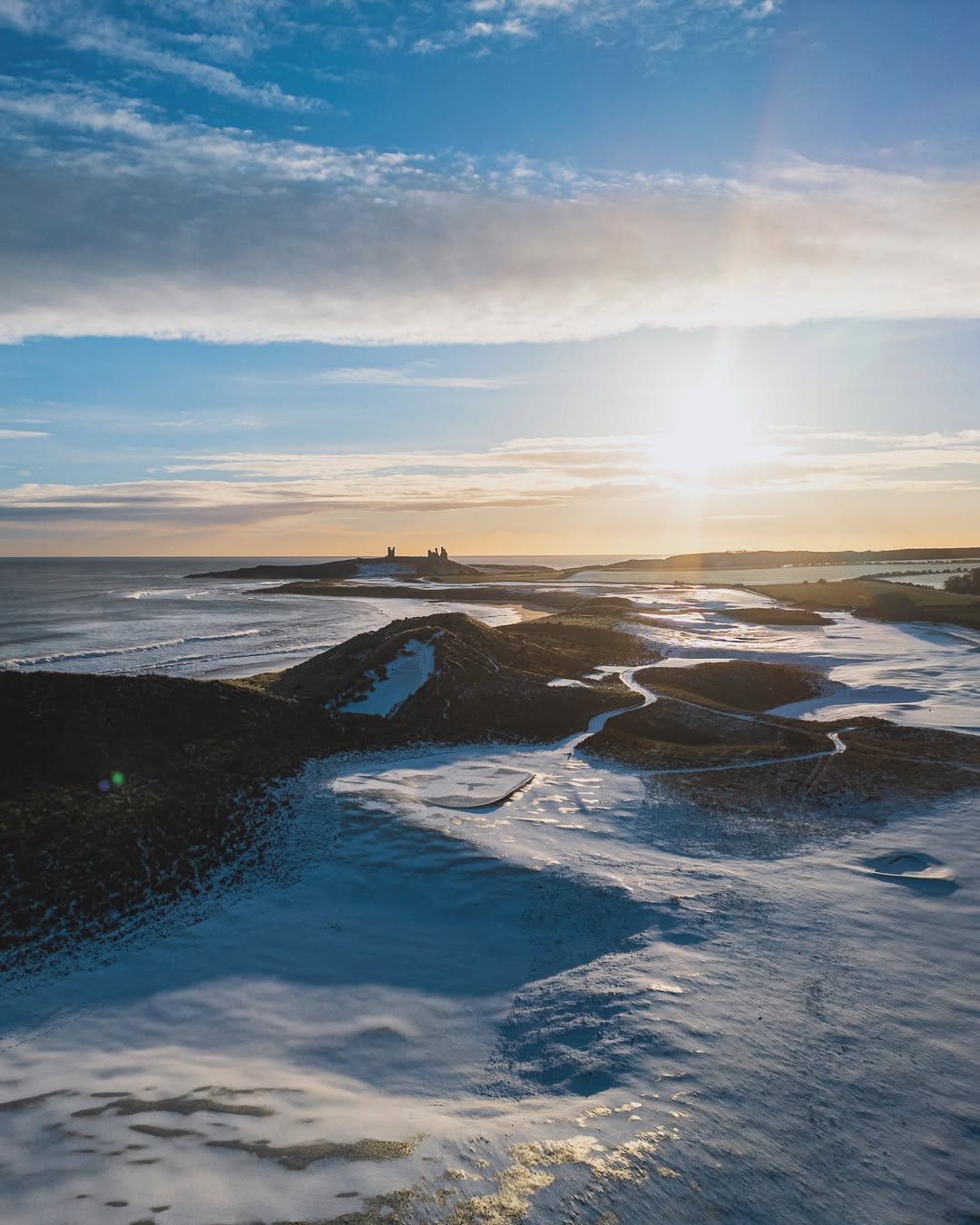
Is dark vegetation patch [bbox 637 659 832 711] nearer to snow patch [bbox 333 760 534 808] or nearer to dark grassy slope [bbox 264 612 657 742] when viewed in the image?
dark grassy slope [bbox 264 612 657 742]

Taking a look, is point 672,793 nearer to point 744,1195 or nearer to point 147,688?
point 744,1195

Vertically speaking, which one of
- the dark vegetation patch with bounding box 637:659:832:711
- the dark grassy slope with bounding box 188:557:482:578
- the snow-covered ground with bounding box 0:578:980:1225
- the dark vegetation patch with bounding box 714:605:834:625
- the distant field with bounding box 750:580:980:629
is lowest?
the snow-covered ground with bounding box 0:578:980:1225

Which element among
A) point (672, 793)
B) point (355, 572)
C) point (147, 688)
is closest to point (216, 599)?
point (355, 572)

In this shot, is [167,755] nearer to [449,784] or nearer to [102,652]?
[449,784]

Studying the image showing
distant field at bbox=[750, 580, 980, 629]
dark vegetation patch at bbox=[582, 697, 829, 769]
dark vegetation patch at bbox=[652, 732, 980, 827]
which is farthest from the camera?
distant field at bbox=[750, 580, 980, 629]

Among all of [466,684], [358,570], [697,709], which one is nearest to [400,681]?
[466,684]

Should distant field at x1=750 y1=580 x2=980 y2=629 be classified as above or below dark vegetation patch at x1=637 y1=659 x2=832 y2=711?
above

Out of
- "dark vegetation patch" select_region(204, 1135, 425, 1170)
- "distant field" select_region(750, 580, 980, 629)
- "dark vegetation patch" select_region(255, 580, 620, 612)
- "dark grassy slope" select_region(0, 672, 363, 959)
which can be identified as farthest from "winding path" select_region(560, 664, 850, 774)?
"dark vegetation patch" select_region(255, 580, 620, 612)
